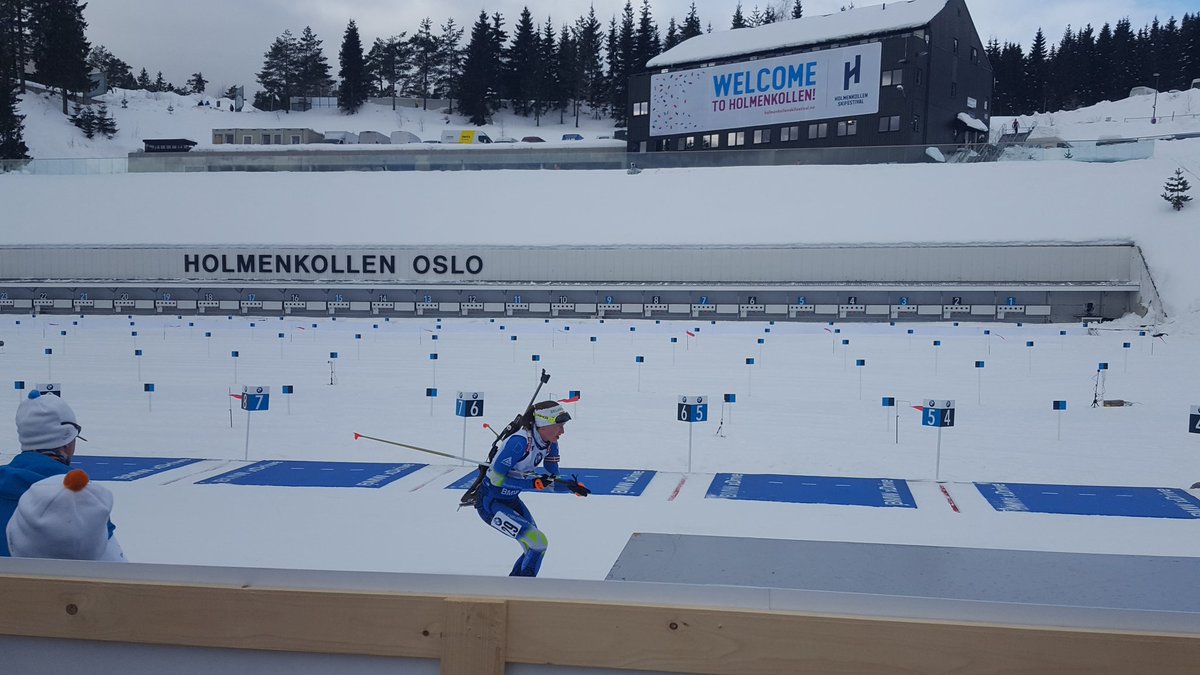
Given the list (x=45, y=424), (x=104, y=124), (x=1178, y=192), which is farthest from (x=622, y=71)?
(x=45, y=424)

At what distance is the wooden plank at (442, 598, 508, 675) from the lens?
7.25ft

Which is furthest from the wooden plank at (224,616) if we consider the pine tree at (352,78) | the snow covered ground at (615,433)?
the pine tree at (352,78)

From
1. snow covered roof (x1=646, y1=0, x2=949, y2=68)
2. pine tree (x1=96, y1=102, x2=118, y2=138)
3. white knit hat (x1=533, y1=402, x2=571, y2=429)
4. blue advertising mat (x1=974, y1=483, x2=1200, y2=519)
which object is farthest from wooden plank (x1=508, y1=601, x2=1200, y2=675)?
pine tree (x1=96, y1=102, x2=118, y2=138)

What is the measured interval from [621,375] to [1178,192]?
101 feet

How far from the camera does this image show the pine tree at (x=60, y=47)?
8275 cm

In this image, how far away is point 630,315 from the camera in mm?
38281

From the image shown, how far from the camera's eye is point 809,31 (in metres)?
49.0

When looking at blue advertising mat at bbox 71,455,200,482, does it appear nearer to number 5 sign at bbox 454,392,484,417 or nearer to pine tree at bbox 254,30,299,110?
number 5 sign at bbox 454,392,484,417

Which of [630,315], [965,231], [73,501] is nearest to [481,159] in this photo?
[630,315]

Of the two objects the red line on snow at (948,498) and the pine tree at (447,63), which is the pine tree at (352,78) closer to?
the pine tree at (447,63)

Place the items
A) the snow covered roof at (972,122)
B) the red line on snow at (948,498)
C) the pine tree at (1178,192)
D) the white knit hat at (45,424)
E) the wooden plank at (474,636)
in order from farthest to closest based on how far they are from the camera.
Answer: the snow covered roof at (972,122) → the pine tree at (1178,192) → the red line on snow at (948,498) → the white knit hat at (45,424) → the wooden plank at (474,636)

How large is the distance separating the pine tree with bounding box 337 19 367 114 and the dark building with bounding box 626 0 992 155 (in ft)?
190

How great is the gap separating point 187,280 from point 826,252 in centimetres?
2940

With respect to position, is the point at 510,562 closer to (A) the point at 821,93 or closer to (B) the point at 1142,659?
(B) the point at 1142,659
